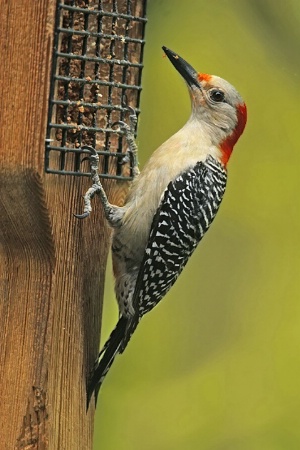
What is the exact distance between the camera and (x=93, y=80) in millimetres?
4918

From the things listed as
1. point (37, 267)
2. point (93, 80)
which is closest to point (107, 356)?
point (37, 267)

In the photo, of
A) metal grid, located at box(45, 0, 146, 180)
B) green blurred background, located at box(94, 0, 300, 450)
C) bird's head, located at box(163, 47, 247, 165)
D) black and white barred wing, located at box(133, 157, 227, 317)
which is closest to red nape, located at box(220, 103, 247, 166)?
bird's head, located at box(163, 47, 247, 165)

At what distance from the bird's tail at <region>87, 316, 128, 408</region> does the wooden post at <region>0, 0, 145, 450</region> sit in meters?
0.04

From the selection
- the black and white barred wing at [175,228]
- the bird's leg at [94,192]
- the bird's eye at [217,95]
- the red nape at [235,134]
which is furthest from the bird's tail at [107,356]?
the bird's eye at [217,95]

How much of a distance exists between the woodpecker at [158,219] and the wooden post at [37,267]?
0.20 m

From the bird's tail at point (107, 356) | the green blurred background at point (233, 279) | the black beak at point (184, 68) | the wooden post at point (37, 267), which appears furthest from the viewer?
the green blurred background at point (233, 279)

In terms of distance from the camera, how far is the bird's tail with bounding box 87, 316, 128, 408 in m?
5.00

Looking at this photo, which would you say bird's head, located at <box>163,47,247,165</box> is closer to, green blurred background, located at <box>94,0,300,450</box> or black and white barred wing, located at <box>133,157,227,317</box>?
black and white barred wing, located at <box>133,157,227,317</box>

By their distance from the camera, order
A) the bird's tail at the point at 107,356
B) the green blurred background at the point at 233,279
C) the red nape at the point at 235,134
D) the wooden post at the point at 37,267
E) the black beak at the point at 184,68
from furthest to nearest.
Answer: the green blurred background at the point at 233,279
the red nape at the point at 235,134
the black beak at the point at 184,68
the bird's tail at the point at 107,356
the wooden post at the point at 37,267

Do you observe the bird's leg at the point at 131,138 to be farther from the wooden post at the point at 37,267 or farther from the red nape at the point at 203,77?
the red nape at the point at 203,77

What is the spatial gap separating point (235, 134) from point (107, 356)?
1220 millimetres

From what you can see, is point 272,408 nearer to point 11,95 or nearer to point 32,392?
point 32,392

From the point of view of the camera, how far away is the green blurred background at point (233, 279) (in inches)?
236

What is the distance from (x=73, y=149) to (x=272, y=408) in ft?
6.72
